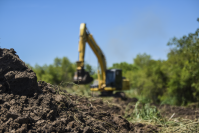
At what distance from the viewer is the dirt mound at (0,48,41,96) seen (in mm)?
2586

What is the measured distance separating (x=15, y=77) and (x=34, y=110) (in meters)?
0.53

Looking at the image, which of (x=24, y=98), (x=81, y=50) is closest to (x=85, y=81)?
(x=81, y=50)

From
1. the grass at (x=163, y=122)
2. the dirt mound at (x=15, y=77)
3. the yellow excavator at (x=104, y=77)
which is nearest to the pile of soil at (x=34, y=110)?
the dirt mound at (x=15, y=77)

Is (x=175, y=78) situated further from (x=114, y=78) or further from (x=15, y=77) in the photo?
(x=15, y=77)

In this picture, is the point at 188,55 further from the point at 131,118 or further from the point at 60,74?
the point at 60,74

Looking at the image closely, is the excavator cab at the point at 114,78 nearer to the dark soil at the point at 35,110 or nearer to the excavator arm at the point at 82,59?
the excavator arm at the point at 82,59

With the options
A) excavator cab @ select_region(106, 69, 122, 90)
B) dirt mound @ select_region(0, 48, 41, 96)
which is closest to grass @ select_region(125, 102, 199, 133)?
dirt mound @ select_region(0, 48, 41, 96)

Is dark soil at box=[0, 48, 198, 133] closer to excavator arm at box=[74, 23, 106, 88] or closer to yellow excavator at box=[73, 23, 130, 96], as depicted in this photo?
excavator arm at box=[74, 23, 106, 88]

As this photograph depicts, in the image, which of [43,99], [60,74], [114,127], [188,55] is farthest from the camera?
[60,74]

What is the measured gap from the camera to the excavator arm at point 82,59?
10156mm

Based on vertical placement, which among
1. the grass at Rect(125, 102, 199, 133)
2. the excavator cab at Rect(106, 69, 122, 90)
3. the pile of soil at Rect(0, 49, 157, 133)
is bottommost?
the grass at Rect(125, 102, 199, 133)

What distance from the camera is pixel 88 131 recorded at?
2.39 metres

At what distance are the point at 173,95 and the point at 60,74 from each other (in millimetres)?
18819

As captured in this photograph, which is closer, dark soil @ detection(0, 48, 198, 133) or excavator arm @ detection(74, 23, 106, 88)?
dark soil @ detection(0, 48, 198, 133)
